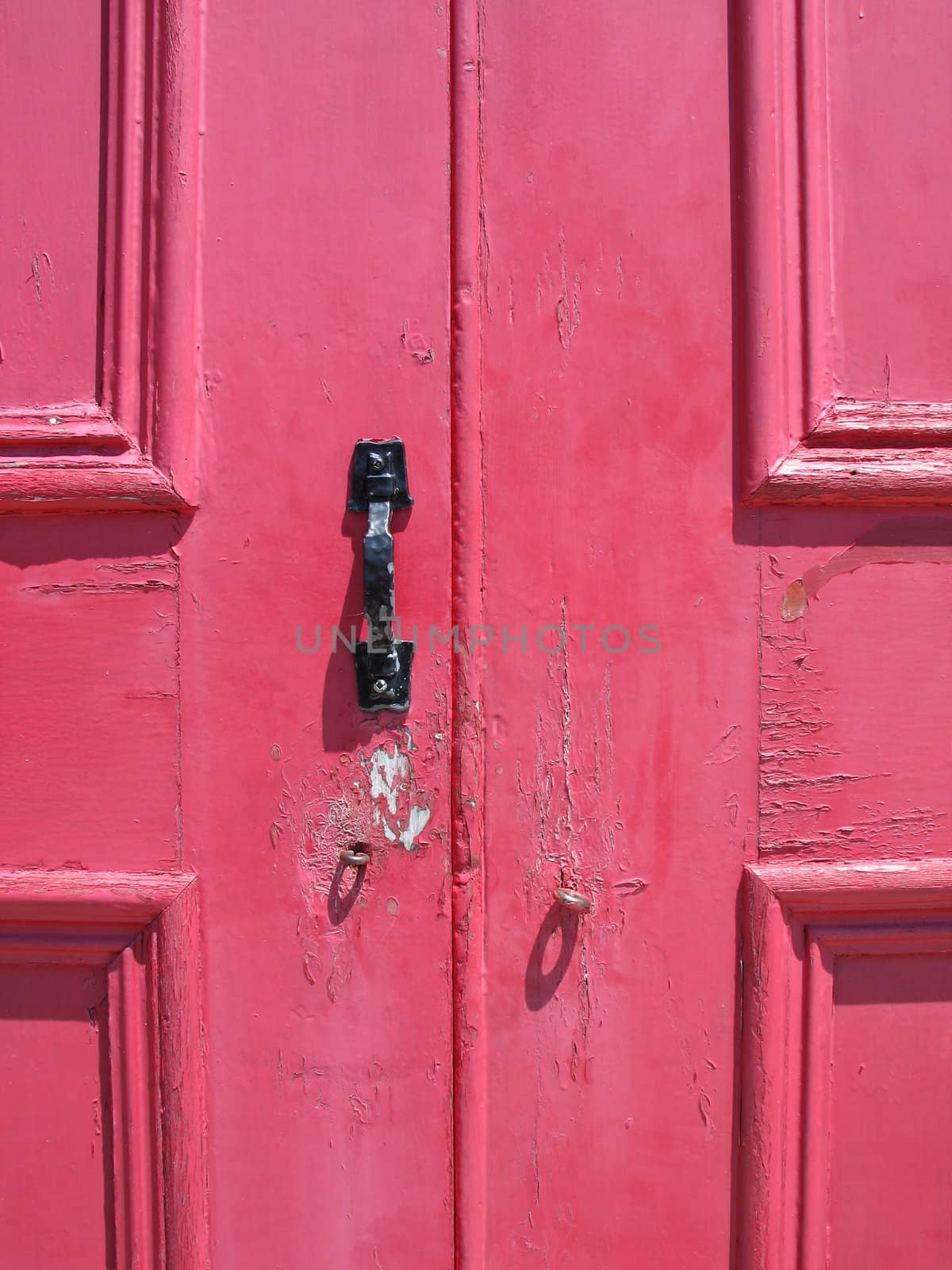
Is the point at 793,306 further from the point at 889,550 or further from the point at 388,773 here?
the point at 388,773

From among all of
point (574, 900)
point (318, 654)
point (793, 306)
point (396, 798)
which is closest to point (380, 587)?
point (318, 654)

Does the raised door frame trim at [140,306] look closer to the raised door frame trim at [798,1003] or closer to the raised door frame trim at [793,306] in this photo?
the raised door frame trim at [793,306]

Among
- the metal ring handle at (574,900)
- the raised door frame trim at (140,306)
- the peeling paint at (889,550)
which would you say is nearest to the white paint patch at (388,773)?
the metal ring handle at (574,900)

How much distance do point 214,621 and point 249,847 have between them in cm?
24

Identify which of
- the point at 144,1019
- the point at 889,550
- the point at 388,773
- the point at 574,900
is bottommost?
the point at 144,1019

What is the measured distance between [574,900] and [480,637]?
284mm

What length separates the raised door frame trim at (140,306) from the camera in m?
0.78

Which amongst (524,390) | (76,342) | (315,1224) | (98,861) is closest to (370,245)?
(524,390)

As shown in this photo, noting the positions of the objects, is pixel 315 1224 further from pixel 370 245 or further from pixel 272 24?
pixel 272 24

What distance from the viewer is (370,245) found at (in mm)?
790

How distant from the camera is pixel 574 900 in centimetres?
77

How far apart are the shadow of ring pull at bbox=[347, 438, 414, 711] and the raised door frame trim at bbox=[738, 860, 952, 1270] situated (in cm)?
43

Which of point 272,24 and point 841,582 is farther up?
→ point 272,24

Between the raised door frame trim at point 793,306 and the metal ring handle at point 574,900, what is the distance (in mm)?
446
